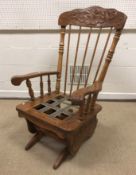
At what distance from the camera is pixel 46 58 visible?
7.29ft

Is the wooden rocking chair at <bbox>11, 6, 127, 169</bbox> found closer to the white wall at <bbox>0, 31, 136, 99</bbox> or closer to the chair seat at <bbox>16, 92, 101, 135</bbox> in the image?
the chair seat at <bbox>16, 92, 101, 135</bbox>

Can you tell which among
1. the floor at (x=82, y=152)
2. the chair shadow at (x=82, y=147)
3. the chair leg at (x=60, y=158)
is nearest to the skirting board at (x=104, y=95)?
the floor at (x=82, y=152)

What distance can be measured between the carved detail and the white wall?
51 cm

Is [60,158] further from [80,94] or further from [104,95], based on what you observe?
[104,95]

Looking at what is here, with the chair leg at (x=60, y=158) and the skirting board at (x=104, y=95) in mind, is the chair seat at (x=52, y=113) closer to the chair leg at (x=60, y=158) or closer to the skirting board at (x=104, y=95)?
the chair leg at (x=60, y=158)

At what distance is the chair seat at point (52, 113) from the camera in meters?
1.29

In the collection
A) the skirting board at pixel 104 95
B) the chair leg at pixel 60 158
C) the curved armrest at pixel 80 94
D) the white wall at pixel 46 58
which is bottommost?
the skirting board at pixel 104 95

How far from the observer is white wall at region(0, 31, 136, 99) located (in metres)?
2.12

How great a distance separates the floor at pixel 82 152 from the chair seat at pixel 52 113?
13.5 inches

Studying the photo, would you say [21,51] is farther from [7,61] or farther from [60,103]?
[60,103]

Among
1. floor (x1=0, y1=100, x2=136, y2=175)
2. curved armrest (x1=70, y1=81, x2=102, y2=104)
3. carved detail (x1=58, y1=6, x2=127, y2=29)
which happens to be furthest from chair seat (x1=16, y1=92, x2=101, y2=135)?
carved detail (x1=58, y1=6, x2=127, y2=29)

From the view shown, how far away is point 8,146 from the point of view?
167cm

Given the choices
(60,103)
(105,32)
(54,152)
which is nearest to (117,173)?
(54,152)

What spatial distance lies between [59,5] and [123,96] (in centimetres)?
127
